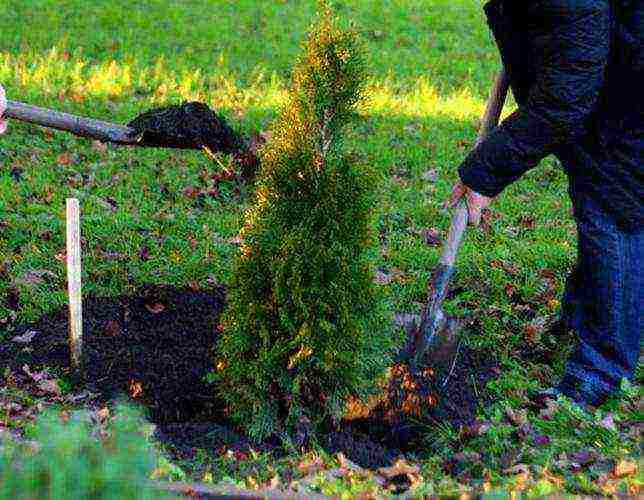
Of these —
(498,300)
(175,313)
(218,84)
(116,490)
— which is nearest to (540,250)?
(498,300)

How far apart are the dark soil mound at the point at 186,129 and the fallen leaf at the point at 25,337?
1.19 m

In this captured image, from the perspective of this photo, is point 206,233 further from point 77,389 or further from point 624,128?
point 624,128

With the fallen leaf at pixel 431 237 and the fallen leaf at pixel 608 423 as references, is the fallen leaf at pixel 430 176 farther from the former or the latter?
the fallen leaf at pixel 608 423

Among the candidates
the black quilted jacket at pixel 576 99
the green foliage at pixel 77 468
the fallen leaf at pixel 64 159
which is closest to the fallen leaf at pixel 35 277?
the fallen leaf at pixel 64 159

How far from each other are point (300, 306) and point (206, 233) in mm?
2865

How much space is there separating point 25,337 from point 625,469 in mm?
2893

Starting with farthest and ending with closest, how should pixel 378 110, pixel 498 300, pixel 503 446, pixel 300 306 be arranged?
pixel 378 110
pixel 498 300
pixel 503 446
pixel 300 306

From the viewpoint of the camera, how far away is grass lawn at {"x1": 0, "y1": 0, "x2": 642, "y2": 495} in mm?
4781

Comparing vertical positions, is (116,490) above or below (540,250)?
above

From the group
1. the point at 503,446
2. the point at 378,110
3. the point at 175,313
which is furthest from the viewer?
the point at 378,110

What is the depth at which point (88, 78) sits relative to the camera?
10180 millimetres

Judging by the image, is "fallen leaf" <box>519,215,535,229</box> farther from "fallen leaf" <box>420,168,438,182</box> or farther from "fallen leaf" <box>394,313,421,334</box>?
"fallen leaf" <box>394,313,421,334</box>

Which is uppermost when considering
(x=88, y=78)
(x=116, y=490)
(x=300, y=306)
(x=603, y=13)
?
(x=603, y=13)

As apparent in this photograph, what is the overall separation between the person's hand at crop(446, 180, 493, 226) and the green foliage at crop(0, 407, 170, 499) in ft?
10.0
